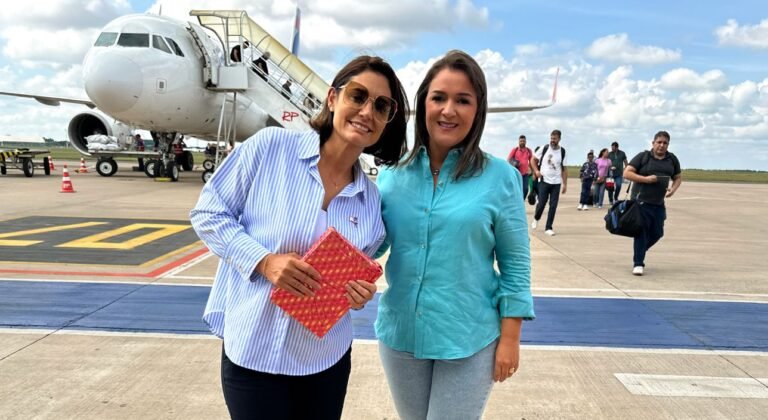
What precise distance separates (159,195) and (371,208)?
1366cm

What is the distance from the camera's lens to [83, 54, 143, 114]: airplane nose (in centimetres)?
1375

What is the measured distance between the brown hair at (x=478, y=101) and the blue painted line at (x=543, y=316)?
2.73 metres

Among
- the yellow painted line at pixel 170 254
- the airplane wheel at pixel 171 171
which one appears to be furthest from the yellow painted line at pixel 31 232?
the airplane wheel at pixel 171 171

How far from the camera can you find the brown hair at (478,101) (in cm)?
177

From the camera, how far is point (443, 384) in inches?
71.0

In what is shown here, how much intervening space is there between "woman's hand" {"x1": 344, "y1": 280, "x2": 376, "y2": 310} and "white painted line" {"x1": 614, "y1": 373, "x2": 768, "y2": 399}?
2460mm

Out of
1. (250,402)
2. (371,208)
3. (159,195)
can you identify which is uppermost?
(371,208)

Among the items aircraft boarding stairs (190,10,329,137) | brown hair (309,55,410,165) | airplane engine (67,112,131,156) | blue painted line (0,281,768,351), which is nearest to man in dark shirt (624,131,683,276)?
blue painted line (0,281,768,351)

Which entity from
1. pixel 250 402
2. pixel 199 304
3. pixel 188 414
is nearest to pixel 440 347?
pixel 250 402

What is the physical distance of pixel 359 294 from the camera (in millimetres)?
1600

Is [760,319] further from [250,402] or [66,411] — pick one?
[66,411]

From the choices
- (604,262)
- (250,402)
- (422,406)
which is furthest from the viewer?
(604,262)

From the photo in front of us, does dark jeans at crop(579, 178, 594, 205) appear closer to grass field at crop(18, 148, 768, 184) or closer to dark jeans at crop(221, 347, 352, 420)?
dark jeans at crop(221, 347, 352, 420)

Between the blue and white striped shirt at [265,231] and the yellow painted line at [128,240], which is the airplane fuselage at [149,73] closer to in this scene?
the yellow painted line at [128,240]
